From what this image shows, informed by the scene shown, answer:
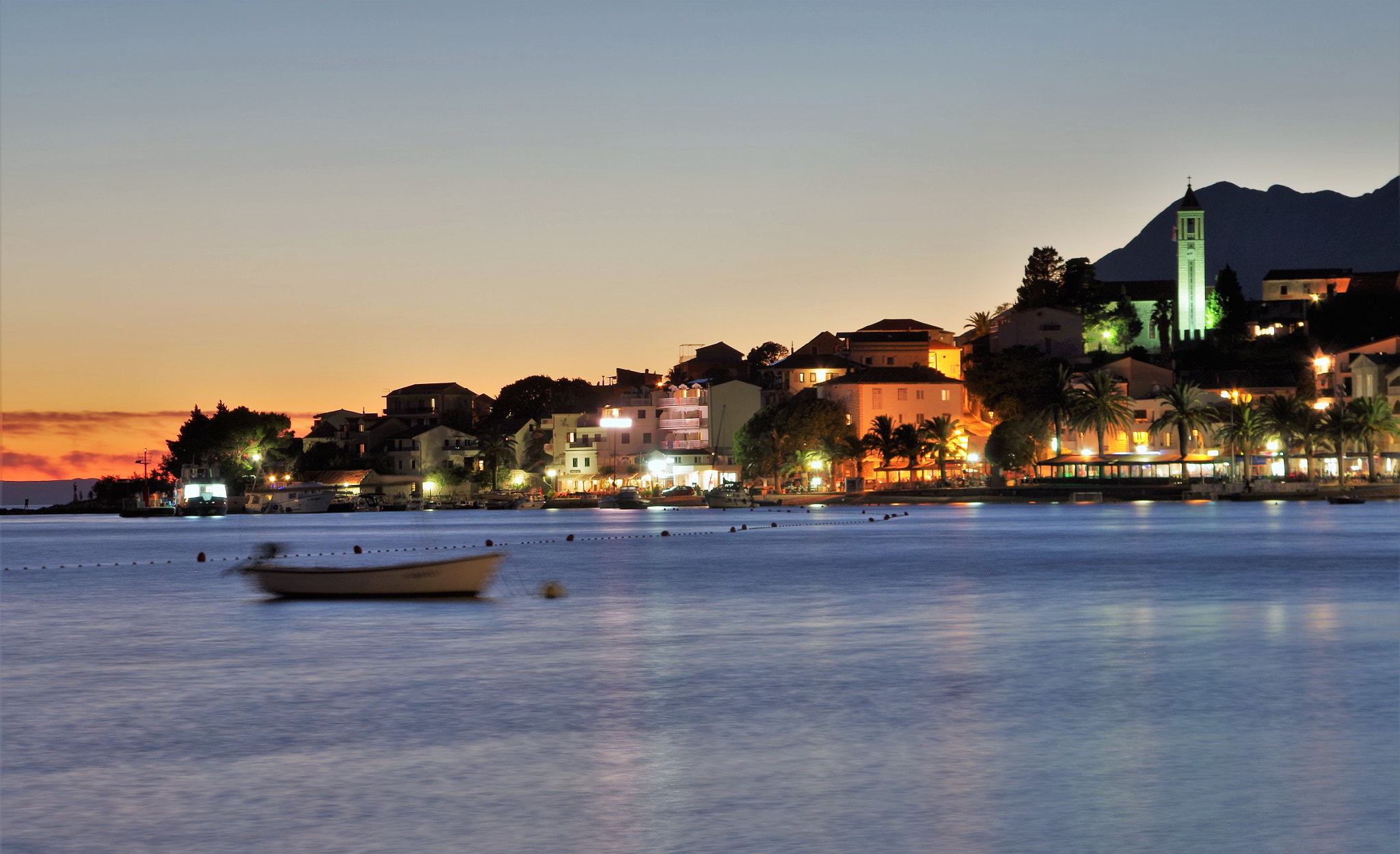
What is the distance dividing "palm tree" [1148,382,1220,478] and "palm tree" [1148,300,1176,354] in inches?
917

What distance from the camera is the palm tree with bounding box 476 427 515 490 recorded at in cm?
15138

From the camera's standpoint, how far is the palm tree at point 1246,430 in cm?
11275

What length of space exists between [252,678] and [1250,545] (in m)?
46.3

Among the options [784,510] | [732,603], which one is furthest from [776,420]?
[732,603]

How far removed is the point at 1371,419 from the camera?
106 meters

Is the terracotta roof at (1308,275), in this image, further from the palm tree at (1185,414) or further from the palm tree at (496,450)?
the palm tree at (496,450)

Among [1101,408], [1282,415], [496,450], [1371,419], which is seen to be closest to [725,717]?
[1371,419]

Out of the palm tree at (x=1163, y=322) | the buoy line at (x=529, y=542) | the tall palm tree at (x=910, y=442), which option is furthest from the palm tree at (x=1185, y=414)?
the buoy line at (x=529, y=542)

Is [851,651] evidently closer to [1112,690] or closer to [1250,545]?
[1112,690]

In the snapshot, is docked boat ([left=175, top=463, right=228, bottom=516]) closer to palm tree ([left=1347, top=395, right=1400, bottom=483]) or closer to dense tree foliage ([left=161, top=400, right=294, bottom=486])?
dense tree foliage ([left=161, top=400, right=294, bottom=486])

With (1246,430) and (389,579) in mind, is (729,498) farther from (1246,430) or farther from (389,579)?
(389,579)

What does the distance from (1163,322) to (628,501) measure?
179 feet

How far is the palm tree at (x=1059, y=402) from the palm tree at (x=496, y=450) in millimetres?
57161

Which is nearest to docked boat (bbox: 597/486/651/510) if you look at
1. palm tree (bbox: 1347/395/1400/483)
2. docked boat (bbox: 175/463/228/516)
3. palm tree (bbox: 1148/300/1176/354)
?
docked boat (bbox: 175/463/228/516)
